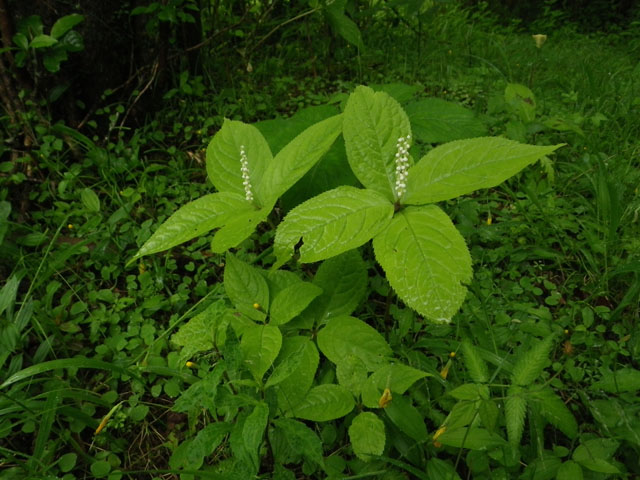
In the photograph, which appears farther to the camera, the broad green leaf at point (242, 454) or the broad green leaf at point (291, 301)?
the broad green leaf at point (291, 301)

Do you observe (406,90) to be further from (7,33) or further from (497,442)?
(7,33)

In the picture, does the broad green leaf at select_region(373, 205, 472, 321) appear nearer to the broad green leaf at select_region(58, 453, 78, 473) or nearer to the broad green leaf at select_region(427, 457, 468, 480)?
the broad green leaf at select_region(427, 457, 468, 480)

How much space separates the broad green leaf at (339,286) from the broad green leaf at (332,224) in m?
0.42

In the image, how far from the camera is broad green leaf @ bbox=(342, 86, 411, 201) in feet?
4.56

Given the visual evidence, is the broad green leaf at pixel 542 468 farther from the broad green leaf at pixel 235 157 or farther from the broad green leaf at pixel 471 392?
the broad green leaf at pixel 235 157

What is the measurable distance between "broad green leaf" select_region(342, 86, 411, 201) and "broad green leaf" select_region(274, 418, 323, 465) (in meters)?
0.75

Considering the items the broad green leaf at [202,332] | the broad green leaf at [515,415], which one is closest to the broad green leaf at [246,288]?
the broad green leaf at [202,332]

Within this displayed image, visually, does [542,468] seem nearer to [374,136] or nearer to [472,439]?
[472,439]

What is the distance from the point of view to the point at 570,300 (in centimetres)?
188

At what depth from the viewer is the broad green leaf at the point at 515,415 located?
4.05 ft

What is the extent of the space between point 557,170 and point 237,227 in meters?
2.09

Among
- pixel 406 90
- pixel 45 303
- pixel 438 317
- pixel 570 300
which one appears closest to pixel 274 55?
pixel 406 90

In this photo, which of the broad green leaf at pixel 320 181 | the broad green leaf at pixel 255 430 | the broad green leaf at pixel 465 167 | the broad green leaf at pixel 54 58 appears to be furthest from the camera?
the broad green leaf at pixel 54 58

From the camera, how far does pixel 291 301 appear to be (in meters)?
1.52
